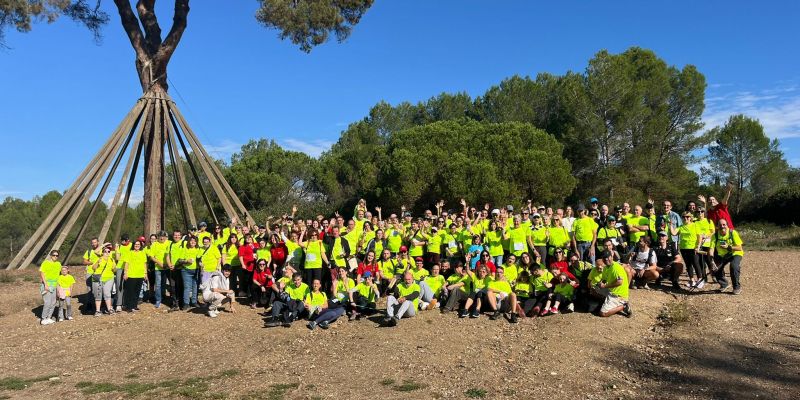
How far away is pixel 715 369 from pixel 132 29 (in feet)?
41.9

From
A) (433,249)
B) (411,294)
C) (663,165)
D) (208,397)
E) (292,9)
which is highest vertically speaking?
(292,9)

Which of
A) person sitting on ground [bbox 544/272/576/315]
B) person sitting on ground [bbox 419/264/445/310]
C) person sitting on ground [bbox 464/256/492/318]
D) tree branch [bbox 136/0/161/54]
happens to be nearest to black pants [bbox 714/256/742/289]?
person sitting on ground [bbox 544/272/576/315]

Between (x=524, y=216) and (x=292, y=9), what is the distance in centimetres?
738

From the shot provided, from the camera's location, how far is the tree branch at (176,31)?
12.7m

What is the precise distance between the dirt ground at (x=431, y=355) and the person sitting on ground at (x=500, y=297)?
1.00 ft

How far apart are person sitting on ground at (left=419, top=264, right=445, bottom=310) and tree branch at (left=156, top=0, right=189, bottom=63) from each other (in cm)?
820

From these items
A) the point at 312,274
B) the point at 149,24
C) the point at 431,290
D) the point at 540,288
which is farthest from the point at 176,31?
the point at 540,288

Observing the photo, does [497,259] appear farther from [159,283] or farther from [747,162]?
[747,162]

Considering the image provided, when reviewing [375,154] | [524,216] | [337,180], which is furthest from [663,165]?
[524,216]

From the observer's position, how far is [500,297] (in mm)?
8273

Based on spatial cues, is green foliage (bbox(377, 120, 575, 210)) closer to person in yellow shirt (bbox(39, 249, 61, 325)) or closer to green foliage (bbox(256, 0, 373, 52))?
green foliage (bbox(256, 0, 373, 52))

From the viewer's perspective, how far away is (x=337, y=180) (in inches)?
1108

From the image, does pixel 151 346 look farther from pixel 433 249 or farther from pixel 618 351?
pixel 618 351

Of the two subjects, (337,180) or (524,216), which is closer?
(524,216)
